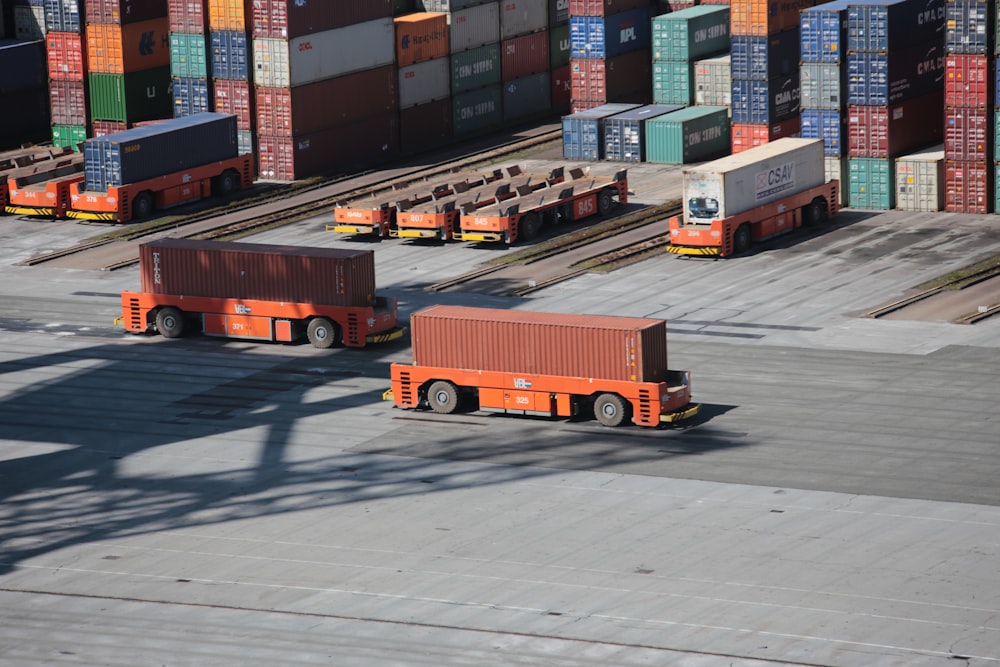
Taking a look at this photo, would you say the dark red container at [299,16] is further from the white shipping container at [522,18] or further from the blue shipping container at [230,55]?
the white shipping container at [522,18]

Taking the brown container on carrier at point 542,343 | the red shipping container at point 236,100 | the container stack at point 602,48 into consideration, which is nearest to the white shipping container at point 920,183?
the container stack at point 602,48

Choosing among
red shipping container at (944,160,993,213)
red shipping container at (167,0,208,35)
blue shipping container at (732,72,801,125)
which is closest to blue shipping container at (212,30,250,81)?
red shipping container at (167,0,208,35)

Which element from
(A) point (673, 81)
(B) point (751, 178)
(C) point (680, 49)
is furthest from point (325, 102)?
(B) point (751, 178)

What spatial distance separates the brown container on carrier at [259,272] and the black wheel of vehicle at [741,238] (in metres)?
18.4

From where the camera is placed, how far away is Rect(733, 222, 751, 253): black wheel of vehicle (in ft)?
247

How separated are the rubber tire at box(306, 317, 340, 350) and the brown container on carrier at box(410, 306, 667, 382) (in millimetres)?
8099

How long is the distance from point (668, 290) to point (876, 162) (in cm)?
1707

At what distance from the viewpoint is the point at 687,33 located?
9612 centimetres

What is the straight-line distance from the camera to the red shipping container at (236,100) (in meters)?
93.4

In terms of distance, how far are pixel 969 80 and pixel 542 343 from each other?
3367 cm

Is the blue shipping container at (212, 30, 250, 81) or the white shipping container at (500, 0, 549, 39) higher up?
the white shipping container at (500, 0, 549, 39)

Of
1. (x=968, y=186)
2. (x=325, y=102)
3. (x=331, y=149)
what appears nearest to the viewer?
(x=968, y=186)

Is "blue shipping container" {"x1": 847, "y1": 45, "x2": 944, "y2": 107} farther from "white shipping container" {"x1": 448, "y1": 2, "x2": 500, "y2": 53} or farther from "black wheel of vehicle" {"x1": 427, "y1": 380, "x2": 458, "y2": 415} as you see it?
"black wheel of vehicle" {"x1": 427, "y1": 380, "x2": 458, "y2": 415}

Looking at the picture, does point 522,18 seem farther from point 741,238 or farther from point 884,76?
point 741,238
